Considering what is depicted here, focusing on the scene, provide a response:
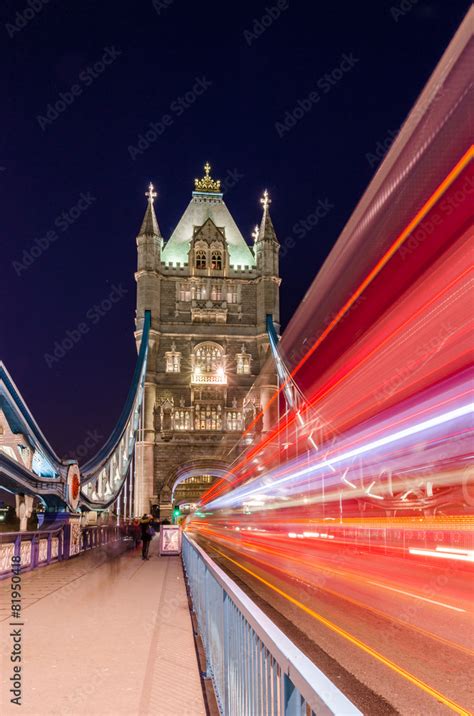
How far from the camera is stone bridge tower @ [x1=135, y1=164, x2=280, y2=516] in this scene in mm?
60844

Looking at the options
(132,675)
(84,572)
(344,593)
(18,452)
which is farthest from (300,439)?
(132,675)

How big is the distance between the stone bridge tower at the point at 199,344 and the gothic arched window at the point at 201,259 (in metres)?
0.09

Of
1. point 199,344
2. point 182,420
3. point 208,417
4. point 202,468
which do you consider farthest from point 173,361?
point 202,468

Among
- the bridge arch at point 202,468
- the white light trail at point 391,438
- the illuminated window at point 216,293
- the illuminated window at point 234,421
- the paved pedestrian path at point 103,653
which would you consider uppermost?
the illuminated window at point 216,293

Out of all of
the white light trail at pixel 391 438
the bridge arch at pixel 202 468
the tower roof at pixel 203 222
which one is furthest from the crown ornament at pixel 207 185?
the white light trail at pixel 391 438

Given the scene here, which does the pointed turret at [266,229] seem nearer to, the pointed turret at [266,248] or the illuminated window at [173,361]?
the pointed turret at [266,248]

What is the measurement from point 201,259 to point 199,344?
8927 millimetres

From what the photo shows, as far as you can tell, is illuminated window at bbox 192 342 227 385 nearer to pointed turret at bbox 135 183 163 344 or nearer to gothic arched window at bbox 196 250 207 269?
pointed turret at bbox 135 183 163 344

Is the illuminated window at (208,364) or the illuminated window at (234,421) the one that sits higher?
the illuminated window at (208,364)

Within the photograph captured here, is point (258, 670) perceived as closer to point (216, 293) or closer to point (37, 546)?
point (37, 546)

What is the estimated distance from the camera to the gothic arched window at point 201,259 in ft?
220

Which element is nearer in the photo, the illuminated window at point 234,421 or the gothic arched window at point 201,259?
the illuminated window at point 234,421

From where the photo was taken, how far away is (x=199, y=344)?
208 feet

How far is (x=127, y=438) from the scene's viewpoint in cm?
5972
